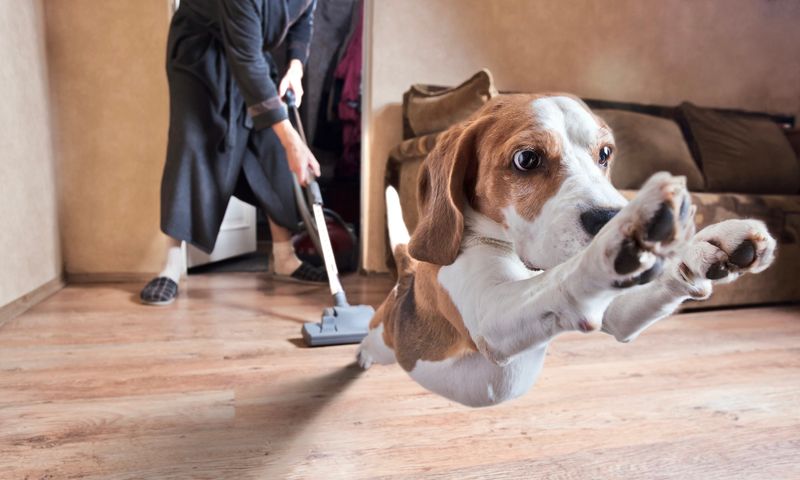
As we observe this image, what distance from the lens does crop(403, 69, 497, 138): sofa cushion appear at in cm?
142

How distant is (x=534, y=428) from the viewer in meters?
0.96

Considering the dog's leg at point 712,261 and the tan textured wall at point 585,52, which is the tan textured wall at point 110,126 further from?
the dog's leg at point 712,261

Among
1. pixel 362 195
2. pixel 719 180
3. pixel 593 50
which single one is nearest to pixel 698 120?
pixel 719 180

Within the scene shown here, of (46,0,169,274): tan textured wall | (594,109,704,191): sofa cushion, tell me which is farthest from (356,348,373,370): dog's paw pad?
(46,0,169,274): tan textured wall

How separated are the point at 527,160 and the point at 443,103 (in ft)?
4.05

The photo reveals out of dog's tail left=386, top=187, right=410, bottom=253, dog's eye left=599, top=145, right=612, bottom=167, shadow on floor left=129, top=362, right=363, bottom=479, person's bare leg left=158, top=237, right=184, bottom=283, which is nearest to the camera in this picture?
dog's eye left=599, top=145, right=612, bottom=167

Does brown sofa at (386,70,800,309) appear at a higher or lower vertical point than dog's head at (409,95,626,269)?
lower

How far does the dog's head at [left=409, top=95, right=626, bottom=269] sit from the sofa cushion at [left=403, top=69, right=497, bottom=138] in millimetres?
842

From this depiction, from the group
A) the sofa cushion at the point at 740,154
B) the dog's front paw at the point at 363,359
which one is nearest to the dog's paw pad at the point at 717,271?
the dog's front paw at the point at 363,359

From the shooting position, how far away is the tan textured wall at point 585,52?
2.41m

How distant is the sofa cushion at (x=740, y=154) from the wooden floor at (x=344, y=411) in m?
1.03

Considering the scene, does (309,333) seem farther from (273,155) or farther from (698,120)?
(698,120)

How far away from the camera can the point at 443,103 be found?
1688mm

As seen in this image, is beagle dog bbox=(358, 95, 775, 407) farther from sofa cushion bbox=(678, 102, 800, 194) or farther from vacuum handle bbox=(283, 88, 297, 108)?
sofa cushion bbox=(678, 102, 800, 194)
